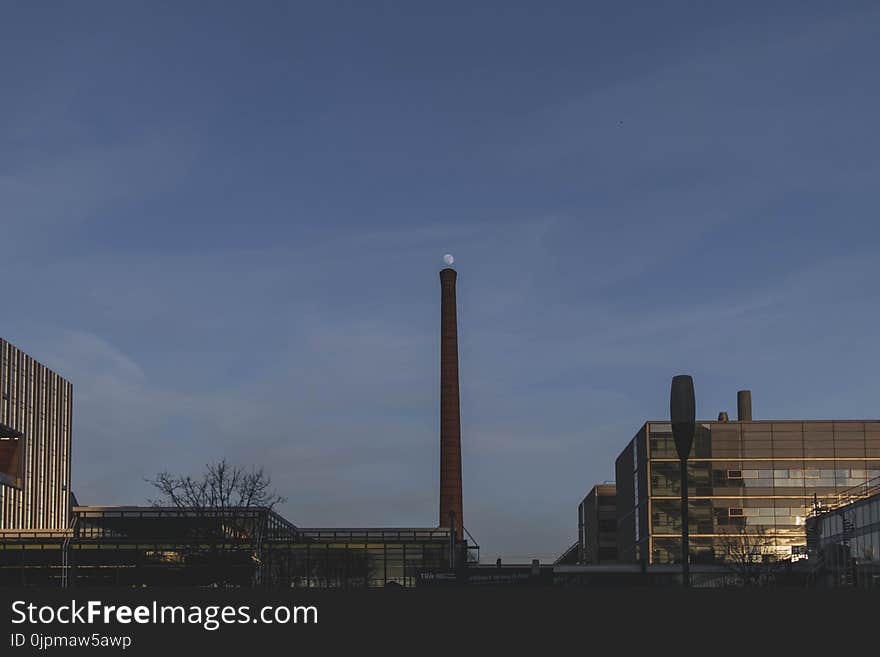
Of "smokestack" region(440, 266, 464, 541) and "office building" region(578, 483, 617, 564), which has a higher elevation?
"smokestack" region(440, 266, 464, 541)

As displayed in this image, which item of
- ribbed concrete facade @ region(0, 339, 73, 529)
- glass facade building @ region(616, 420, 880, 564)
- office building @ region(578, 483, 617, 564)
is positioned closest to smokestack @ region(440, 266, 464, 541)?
glass facade building @ region(616, 420, 880, 564)

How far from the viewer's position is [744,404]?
143m

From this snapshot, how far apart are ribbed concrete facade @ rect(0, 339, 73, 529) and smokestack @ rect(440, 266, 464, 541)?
42.1m

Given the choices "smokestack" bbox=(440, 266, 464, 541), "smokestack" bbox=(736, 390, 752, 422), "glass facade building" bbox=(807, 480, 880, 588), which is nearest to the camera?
"glass facade building" bbox=(807, 480, 880, 588)

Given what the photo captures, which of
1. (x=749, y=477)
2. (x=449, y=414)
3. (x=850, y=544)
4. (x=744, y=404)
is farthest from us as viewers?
(x=744, y=404)

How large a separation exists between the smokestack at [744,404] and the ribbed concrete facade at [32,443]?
251 ft

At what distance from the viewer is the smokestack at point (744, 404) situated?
142375 mm

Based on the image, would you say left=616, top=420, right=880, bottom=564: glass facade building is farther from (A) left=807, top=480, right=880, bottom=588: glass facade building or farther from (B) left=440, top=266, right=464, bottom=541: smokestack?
(A) left=807, top=480, right=880, bottom=588: glass facade building

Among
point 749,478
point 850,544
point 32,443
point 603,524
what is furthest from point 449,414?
point 603,524

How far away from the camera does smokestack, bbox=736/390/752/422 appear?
467ft

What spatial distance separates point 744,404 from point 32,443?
256 ft

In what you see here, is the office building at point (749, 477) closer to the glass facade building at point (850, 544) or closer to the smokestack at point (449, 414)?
the smokestack at point (449, 414)

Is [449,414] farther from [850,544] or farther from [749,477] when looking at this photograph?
[749,477]

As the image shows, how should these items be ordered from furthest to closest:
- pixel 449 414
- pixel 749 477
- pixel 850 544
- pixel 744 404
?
pixel 744 404
pixel 749 477
pixel 449 414
pixel 850 544
